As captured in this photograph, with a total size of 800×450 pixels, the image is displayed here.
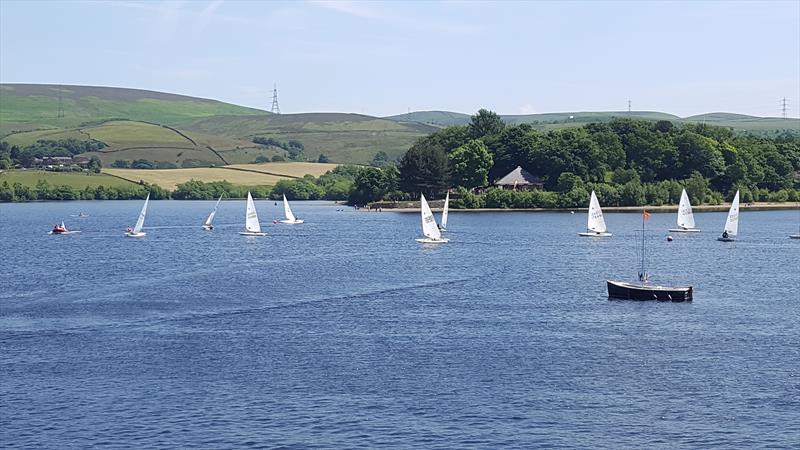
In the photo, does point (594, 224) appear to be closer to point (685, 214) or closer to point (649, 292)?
point (685, 214)

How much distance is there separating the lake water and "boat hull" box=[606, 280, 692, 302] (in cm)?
185

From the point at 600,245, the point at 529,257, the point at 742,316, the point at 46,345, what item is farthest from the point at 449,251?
the point at 46,345

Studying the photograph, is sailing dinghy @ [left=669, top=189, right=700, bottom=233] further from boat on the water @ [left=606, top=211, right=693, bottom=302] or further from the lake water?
boat on the water @ [left=606, top=211, right=693, bottom=302]

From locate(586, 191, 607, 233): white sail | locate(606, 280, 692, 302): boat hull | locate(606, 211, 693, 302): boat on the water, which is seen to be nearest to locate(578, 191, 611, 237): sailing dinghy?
locate(586, 191, 607, 233): white sail

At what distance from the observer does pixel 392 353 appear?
53.6 m

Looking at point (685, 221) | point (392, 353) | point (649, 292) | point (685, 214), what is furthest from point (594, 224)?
point (392, 353)

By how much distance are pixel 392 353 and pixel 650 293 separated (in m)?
25.5

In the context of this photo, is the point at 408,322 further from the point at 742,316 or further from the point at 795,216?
the point at 795,216

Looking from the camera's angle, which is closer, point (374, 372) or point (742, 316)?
point (374, 372)

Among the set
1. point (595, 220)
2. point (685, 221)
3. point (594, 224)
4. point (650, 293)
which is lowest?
point (650, 293)

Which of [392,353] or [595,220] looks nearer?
[392,353]

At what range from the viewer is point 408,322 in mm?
63094

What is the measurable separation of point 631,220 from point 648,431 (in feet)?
445

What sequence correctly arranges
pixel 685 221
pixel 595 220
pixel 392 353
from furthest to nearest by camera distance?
pixel 685 221 < pixel 595 220 < pixel 392 353
